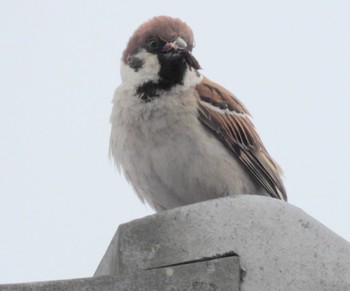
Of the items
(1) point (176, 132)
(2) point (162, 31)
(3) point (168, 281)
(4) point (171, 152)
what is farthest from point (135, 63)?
(3) point (168, 281)

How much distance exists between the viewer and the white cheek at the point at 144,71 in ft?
19.7

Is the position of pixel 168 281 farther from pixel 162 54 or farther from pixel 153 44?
pixel 153 44

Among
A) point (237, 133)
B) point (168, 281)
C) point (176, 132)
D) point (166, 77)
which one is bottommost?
point (237, 133)

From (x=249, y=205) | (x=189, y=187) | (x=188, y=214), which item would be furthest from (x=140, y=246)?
(x=189, y=187)

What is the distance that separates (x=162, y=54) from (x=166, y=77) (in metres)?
0.23

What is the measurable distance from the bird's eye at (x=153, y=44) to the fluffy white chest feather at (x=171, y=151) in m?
0.32

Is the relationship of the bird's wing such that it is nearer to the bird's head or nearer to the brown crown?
the bird's head

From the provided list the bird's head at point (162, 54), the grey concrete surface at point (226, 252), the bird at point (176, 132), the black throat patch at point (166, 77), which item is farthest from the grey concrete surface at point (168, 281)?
the bird's head at point (162, 54)

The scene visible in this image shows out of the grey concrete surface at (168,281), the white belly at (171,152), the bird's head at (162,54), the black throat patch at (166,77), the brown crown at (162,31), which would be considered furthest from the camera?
the brown crown at (162,31)

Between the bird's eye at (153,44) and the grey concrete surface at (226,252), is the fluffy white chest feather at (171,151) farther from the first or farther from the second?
the grey concrete surface at (226,252)

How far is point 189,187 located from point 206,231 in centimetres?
229

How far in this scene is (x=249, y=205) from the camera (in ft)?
11.5

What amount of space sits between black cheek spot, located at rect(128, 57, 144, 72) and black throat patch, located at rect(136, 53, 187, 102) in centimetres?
16

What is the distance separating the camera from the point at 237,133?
20.7 ft
